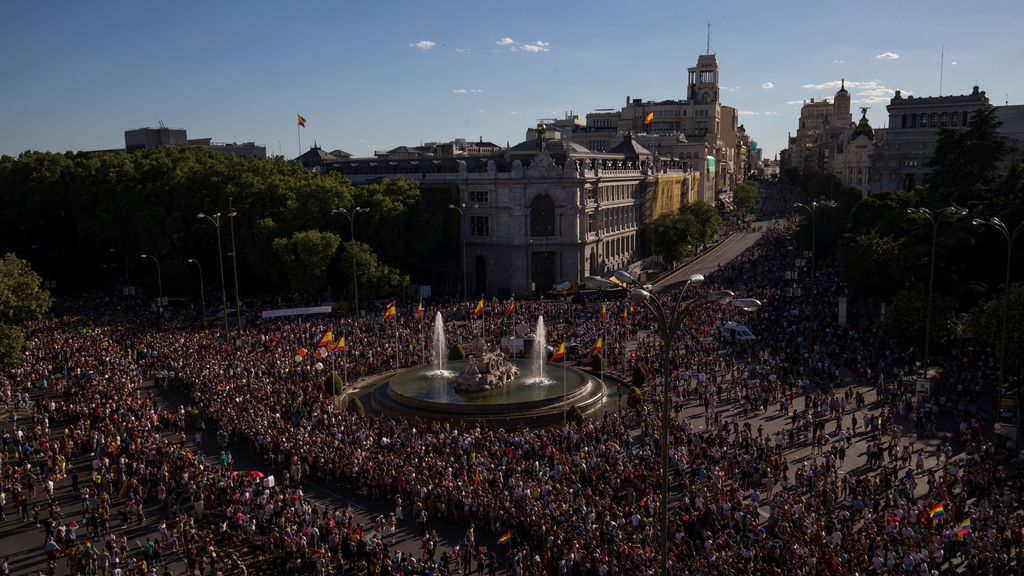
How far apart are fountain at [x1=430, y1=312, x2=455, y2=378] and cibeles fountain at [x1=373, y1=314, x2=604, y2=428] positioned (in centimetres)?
6

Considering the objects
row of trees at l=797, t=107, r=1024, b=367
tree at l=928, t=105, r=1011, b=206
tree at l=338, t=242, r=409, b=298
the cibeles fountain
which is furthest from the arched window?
tree at l=928, t=105, r=1011, b=206

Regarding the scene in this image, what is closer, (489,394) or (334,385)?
(489,394)

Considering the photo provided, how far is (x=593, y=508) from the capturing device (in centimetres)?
2094

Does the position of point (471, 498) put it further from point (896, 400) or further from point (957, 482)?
point (896, 400)

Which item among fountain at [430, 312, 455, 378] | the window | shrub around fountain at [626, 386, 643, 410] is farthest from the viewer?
the window

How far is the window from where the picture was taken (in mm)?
67938

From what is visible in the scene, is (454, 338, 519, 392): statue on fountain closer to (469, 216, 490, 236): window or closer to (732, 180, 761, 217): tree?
(469, 216, 490, 236): window

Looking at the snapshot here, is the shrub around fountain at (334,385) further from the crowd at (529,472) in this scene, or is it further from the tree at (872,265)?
the tree at (872,265)

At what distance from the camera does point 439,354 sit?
135 ft

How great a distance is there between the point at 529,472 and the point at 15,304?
2865 cm

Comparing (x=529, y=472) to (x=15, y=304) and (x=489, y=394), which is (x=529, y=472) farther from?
(x=15, y=304)

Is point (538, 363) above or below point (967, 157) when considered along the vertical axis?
below

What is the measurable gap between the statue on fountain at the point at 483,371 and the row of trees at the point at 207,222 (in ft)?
60.0

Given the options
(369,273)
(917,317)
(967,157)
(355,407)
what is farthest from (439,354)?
(967,157)
